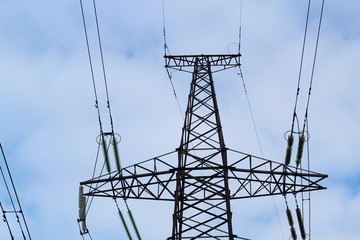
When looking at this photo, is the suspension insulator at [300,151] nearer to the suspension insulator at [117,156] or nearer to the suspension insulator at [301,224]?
the suspension insulator at [301,224]

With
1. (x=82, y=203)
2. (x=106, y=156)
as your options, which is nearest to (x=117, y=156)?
(x=106, y=156)

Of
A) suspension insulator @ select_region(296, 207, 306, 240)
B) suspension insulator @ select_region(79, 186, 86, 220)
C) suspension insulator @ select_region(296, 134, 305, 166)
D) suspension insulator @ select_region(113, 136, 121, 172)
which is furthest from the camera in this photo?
suspension insulator @ select_region(296, 207, 306, 240)

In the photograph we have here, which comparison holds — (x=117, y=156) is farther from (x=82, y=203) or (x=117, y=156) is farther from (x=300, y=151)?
(x=300, y=151)

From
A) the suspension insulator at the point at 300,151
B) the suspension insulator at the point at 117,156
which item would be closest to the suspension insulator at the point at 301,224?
the suspension insulator at the point at 300,151

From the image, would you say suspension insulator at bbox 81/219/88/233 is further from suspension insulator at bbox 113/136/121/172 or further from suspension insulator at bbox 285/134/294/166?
suspension insulator at bbox 285/134/294/166

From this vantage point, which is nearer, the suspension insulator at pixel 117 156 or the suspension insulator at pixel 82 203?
the suspension insulator at pixel 117 156

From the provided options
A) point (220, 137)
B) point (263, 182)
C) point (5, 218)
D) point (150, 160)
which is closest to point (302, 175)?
point (263, 182)

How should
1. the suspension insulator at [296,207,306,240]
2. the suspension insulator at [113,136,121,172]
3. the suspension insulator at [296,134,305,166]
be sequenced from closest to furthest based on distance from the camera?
the suspension insulator at [113,136,121,172] < the suspension insulator at [296,134,305,166] < the suspension insulator at [296,207,306,240]

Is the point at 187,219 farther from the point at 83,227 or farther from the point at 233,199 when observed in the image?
the point at 83,227

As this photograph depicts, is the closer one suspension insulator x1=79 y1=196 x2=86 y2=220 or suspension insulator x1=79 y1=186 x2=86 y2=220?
suspension insulator x1=79 y1=186 x2=86 y2=220

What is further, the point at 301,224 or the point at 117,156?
the point at 301,224

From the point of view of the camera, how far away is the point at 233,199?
15422mm

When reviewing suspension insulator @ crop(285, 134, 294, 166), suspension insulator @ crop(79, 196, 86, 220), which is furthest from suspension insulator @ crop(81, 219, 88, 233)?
suspension insulator @ crop(285, 134, 294, 166)

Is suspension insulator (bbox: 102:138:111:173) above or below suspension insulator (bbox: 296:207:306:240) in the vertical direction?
above
